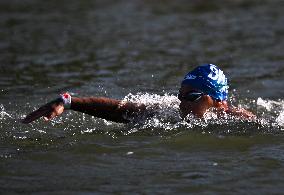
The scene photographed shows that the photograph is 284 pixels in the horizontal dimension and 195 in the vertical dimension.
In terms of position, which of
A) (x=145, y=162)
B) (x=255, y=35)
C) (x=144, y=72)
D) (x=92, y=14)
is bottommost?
(x=145, y=162)

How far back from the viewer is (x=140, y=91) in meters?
13.1

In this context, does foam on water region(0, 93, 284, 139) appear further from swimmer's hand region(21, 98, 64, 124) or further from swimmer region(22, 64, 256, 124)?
swimmer's hand region(21, 98, 64, 124)

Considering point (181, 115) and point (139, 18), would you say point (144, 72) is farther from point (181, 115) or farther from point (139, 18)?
point (139, 18)

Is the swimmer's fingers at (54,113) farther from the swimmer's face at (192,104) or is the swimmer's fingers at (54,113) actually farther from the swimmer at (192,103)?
the swimmer's face at (192,104)

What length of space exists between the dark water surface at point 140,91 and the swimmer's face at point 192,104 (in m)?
0.14

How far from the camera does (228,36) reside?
20.6m

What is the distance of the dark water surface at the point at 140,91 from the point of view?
7965mm

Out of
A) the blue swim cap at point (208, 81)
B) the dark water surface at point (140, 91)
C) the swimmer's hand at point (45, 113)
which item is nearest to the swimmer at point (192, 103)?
the blue swim cap at point (208, 81)

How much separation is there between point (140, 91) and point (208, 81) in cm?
329

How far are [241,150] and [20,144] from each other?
8.69 feet

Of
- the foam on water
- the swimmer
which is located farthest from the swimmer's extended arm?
the foam on water

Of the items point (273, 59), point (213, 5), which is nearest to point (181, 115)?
point (273, 59)

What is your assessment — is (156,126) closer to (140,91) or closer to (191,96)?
(191,96)

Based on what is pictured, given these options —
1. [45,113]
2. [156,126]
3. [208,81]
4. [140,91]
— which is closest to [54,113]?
[45,113]
